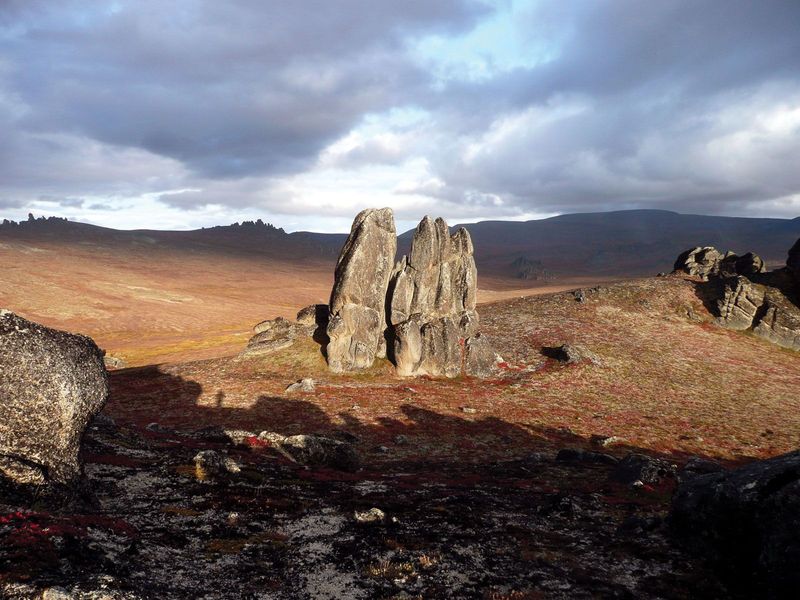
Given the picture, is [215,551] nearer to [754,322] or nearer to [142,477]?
[142,477]

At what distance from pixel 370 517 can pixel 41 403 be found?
12.7 m

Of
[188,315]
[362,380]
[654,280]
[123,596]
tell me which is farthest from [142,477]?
[188,315]

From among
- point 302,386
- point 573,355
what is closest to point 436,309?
point 573,355

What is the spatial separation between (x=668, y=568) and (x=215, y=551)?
1539 centimetres

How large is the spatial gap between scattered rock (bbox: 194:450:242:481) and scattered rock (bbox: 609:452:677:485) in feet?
72.2

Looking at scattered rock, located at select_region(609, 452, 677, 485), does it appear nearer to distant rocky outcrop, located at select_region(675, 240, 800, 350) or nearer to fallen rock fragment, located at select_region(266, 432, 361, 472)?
fallen rock fragment, located at select_region(266, 432, 361, 472)

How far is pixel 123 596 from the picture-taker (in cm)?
1027

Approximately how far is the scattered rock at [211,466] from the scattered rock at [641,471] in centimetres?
2201

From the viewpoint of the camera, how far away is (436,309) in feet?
204

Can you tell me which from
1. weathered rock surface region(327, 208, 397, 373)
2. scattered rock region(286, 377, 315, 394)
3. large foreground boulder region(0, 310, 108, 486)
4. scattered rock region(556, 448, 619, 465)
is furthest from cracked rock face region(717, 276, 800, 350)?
large foreground boulder region(0, 310, 108, 486)

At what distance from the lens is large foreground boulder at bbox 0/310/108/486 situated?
1498 cm

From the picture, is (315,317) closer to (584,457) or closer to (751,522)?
(584,457)

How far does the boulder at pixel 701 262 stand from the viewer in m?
90.8

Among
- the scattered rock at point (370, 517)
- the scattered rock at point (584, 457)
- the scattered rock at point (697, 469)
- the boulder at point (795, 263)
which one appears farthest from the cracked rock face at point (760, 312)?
the scattered rock at point (370, 517)
